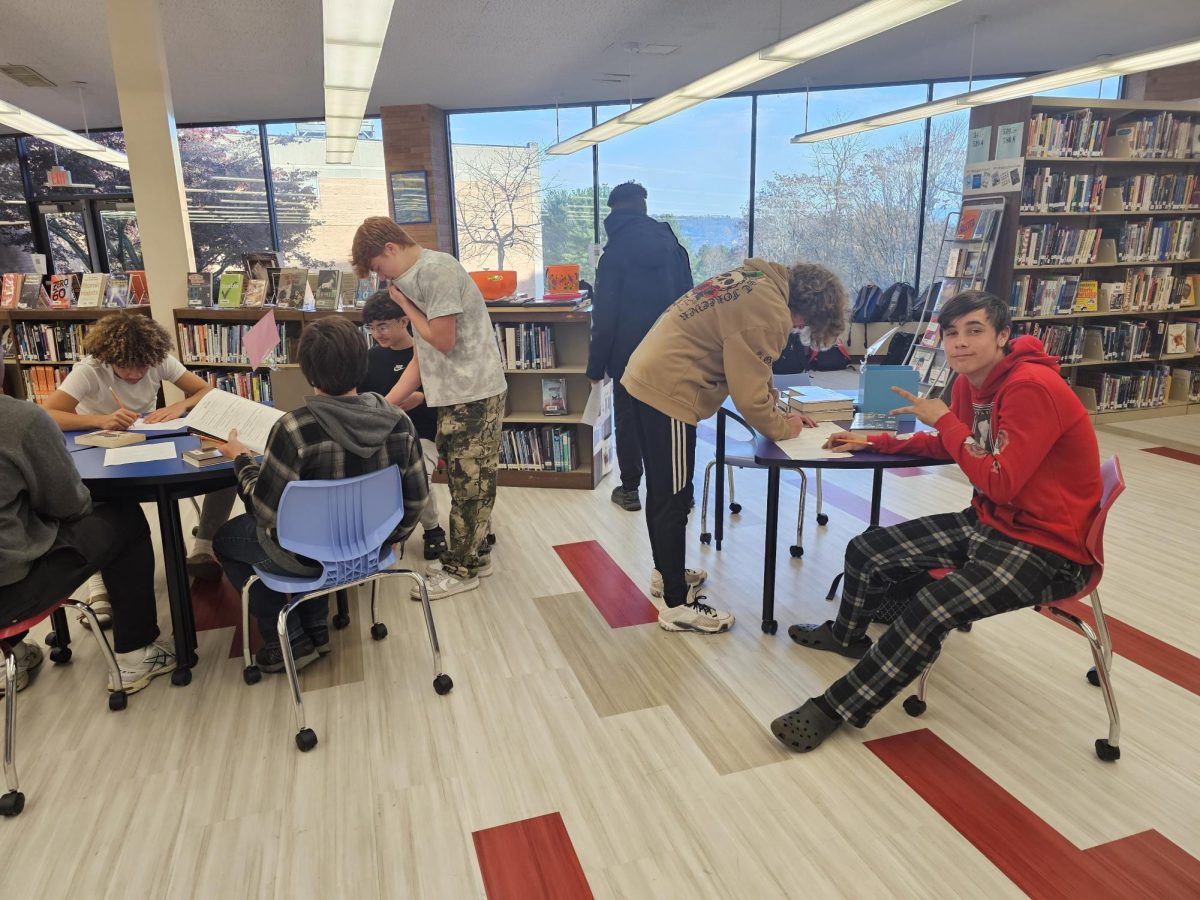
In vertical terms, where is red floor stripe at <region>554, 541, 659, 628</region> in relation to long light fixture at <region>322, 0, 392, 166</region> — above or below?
below

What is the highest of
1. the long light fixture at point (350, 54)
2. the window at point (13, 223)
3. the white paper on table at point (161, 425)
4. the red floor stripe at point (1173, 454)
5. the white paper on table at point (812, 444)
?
the long light fixture at point (350, 54)

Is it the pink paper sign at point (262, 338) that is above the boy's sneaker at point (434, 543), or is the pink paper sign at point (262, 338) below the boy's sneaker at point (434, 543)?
above

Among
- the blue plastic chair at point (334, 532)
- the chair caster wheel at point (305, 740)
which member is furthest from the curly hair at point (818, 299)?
the chair caster wheel at point (305, 740)

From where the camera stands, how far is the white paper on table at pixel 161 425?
2.75 m

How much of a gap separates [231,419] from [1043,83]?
5803 mm

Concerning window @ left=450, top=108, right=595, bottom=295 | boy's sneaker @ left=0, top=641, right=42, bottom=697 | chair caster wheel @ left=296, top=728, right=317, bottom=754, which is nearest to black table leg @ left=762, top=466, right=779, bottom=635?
chair caster wheel @ left=296, top=728, right=317, bottom=754

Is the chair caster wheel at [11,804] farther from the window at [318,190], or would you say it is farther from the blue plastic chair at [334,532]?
the window at [318,190]

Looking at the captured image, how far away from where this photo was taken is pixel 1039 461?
→ 1.91 m

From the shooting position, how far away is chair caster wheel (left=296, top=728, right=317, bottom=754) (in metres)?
2.11

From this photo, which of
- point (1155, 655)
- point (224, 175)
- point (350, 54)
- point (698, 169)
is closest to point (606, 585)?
point (1155, 655)

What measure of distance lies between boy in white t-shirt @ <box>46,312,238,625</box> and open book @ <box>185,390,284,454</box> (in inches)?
15.6

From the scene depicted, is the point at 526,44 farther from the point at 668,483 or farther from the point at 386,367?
the point at 668,483

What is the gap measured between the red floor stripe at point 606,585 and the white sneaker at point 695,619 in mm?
109

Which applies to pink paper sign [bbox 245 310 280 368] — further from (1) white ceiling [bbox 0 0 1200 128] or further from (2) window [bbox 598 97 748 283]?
(2) window [bbox 598 97 748 283]
